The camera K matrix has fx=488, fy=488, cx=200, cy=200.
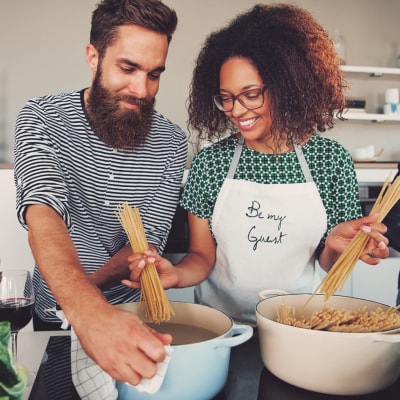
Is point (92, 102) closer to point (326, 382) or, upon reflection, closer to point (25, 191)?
point (25, 191)

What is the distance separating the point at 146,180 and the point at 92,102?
26 cm

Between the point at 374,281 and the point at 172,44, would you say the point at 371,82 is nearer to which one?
the point at 172,44

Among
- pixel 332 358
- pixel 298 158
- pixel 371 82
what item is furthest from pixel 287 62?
pixel 371 82

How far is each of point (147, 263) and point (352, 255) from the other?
0.38 metres

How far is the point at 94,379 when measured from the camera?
0.66 m

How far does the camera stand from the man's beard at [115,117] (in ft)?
4.24

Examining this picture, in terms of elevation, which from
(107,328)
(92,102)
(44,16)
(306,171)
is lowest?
(107,328)

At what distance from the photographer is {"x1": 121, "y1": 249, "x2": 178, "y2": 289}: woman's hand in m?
0.93

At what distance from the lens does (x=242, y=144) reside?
1.39m

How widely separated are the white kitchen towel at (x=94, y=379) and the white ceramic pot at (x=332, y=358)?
0.60 feet

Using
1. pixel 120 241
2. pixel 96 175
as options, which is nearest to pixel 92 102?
pixel 96 175

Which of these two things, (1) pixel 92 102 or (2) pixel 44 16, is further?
(2) pixel 44 16

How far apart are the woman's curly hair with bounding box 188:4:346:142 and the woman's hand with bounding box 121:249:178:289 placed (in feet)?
1.61

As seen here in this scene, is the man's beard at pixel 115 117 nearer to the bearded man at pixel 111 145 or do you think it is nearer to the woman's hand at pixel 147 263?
the bearded man at pixel 111 145
